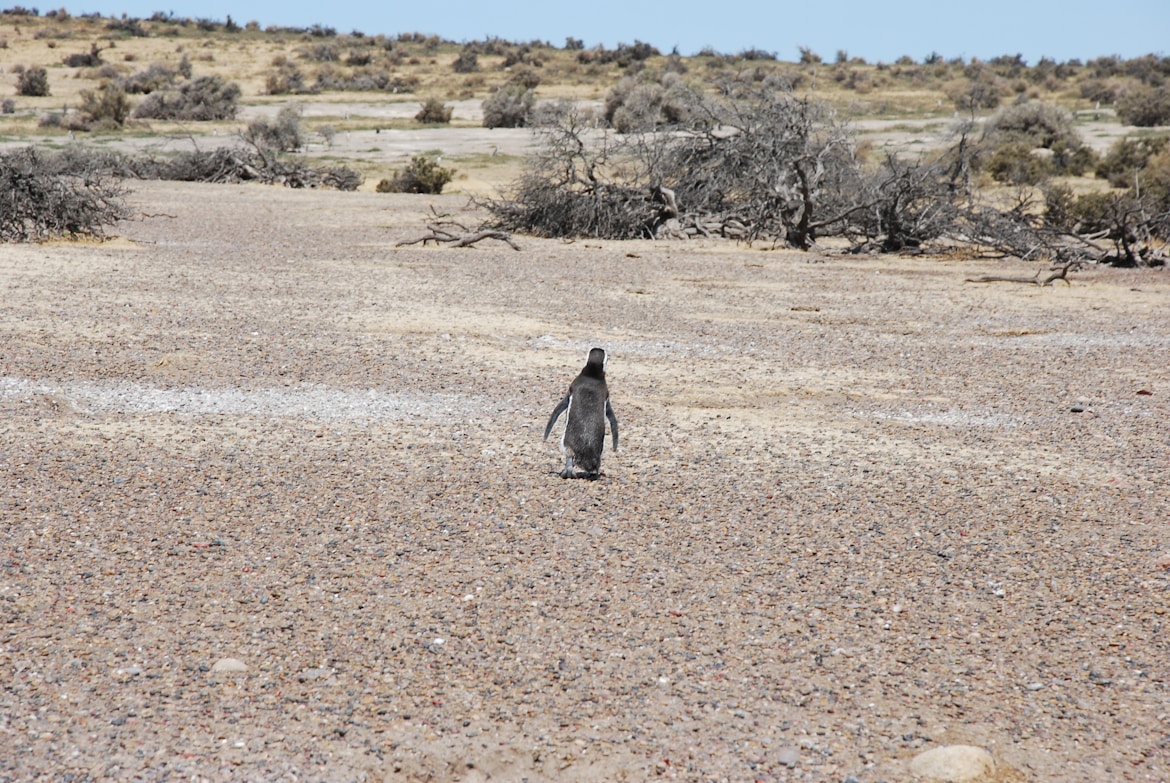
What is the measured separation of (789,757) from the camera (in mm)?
3633

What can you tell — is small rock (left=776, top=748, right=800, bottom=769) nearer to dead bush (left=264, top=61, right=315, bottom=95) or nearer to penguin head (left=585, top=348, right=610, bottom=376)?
penguin head (left=585, top=348, right=610, bottom=376)

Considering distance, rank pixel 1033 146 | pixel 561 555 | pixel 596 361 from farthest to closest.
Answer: pixel 1033 146 → pixel 596 361 → pixel 561 555

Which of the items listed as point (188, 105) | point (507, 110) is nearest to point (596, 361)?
point (507, 110)

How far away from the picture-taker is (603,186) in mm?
20234

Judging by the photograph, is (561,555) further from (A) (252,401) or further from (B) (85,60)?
(B) (85,60)

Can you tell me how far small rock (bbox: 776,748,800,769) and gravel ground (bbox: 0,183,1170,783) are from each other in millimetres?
11

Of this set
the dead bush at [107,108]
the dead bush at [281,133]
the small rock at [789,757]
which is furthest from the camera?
the dead bush at [107,108]

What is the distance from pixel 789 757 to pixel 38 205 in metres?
15.7

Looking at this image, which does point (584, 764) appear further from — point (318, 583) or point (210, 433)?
point (210, 433)

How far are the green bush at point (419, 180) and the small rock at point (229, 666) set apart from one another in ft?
83.1

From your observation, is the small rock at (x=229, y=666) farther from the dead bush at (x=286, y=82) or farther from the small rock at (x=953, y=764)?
the dead bush at (x=286, y=82)

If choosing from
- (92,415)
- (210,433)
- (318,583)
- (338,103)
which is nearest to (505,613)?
(318,583)

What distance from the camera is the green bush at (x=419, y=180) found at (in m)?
28.7

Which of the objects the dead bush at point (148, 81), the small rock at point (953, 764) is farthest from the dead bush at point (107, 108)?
the small rock at point (953, 764)
